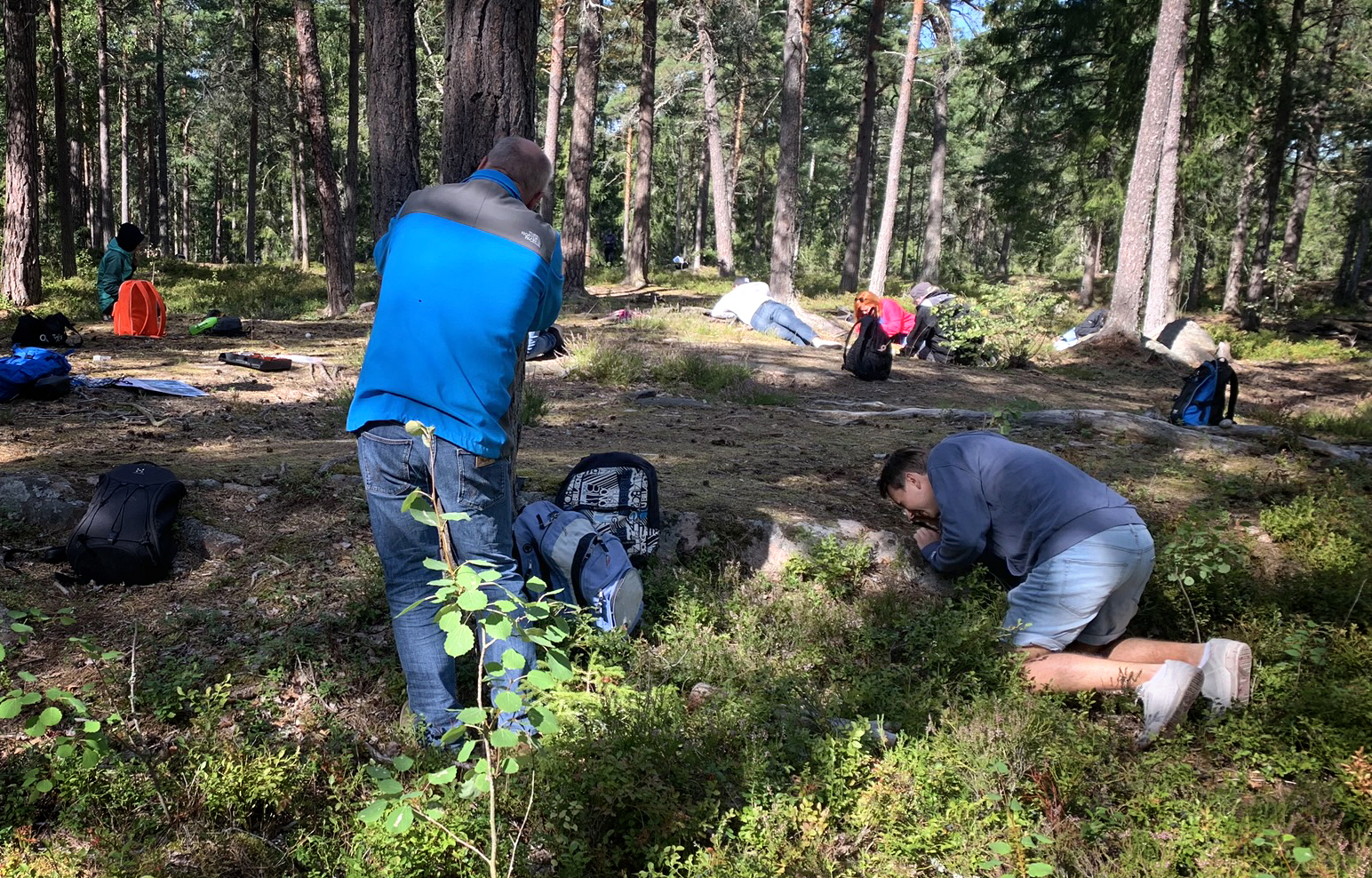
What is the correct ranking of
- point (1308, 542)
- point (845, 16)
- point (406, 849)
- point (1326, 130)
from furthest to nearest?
point (845, 16) → point (1326, 130) → point (1308, 542) → point (406, 849)

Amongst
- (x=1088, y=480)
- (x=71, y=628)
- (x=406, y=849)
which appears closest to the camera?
(x=406, y=849)

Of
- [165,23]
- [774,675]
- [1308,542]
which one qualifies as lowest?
[774,675]

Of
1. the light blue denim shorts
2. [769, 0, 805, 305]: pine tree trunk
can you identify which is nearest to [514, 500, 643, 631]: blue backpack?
the light blue denim shorts

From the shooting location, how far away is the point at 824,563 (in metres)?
4.62

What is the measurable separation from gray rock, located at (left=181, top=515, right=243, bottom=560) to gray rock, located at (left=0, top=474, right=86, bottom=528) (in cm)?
51

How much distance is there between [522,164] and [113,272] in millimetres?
10479

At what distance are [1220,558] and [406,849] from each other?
4295mm

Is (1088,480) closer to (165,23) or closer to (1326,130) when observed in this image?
(1326,130)

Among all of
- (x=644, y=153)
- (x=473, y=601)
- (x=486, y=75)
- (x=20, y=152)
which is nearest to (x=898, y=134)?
(x=644, y=153)

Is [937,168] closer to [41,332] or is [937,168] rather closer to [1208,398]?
[1208,398]

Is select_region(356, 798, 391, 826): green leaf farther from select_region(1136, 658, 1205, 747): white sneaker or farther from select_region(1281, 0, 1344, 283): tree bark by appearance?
select_region(1281, 0, 1344, 283): tree bark

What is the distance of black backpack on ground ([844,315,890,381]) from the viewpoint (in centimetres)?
1069

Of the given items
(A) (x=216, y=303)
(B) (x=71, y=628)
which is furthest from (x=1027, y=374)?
(A) (x=216, y=303)

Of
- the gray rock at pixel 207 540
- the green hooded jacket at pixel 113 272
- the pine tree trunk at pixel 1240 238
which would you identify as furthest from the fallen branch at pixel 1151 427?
the pine tree trunk at pixel 1240 238
